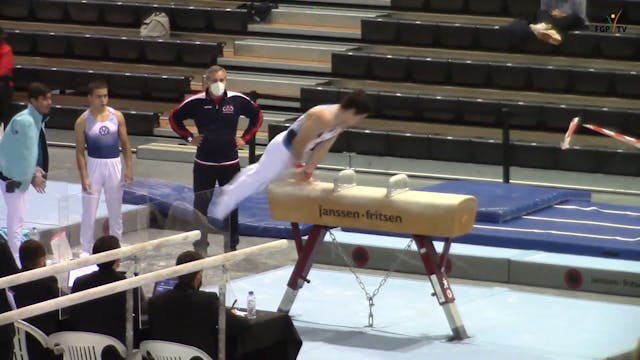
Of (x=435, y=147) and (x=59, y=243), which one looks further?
(x=435, y=147)

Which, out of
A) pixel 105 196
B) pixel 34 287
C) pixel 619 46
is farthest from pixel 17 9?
pixel 34 287

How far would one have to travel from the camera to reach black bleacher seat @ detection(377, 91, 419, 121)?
1480 centimetres

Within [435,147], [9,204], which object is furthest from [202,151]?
[435,147]

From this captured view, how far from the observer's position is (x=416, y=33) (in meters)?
15.9

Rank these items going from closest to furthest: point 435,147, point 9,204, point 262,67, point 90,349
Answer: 1. point 90,349
2. point 9,204
3. point 435,147
4. point 262,67

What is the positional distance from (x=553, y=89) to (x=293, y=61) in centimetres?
334

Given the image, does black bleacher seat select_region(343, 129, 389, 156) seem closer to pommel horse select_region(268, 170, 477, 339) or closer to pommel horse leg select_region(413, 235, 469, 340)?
pommel horse select_region(268, 170, 477, 339)

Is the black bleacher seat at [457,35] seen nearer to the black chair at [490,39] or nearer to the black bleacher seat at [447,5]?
the black chair at [490,39]

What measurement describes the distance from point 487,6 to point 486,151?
2.46 m

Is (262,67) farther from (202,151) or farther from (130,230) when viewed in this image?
(130,230)

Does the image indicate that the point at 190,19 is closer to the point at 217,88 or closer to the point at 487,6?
A: the point at 487,6

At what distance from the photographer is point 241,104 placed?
35.5ft

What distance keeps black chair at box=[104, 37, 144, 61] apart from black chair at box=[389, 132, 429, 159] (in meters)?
3.93

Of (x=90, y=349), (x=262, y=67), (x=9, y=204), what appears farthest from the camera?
(x=262, y=67)
